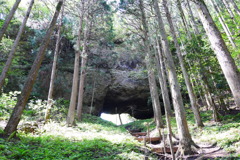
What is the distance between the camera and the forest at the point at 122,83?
518 centimetres

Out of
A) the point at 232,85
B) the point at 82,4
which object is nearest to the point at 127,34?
the point at 82,4

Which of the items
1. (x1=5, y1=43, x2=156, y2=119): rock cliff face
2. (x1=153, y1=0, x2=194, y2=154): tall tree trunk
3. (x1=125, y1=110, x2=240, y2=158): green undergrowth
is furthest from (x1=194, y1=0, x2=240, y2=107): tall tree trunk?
(x1=5, y1=43, x2=156, y2=119): rock cliff face

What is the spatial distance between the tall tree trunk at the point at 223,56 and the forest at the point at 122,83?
19mm

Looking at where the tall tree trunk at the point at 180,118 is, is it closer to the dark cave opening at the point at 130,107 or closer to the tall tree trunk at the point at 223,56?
the tall tree trunk at the point at 223,56

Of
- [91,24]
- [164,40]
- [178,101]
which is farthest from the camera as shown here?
[91,24]

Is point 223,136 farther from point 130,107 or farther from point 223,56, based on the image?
point 130,107

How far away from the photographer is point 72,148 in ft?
17.0

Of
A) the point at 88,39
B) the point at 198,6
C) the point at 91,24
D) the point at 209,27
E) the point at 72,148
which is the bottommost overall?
the point at 72,148

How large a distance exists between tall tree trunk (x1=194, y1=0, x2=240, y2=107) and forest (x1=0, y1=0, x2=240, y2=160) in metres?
0.02

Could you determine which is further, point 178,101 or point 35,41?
point 35,41

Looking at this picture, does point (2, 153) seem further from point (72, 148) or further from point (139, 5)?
point (139, 5)

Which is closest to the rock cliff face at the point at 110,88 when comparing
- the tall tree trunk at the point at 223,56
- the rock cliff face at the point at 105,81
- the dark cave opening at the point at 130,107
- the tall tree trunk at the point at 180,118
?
the rock cliff face at the point at 105,81

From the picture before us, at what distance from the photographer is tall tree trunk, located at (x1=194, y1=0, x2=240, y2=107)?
303cm

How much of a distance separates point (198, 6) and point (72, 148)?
554 centimetres
